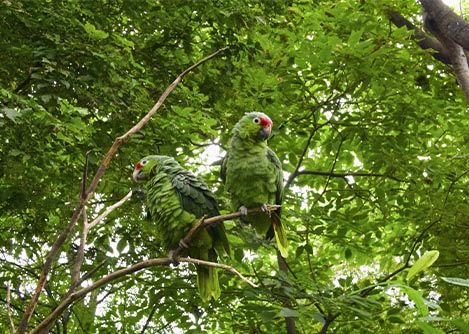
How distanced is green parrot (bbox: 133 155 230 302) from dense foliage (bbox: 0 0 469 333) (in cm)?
104

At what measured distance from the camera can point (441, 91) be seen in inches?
201

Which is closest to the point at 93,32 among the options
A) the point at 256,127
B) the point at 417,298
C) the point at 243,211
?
the point at 256,127

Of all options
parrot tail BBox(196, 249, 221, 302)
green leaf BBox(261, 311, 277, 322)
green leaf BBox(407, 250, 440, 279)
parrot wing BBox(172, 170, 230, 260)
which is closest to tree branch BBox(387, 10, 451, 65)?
green leaf BBox(261, 311, 277, 322)

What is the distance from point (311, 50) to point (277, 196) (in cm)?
188

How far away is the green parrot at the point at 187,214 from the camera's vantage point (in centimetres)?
250

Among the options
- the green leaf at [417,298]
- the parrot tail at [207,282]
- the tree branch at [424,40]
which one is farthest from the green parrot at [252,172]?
the tree branch at [424,40]

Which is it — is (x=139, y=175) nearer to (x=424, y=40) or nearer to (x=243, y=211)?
(x=243, y=211)

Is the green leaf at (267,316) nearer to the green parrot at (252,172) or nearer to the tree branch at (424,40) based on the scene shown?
the green parrot at (252,172)

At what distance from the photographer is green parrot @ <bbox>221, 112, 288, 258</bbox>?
8.61 ft

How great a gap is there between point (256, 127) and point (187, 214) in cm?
55

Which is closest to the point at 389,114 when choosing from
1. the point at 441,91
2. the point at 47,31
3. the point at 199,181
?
the point at 441,91

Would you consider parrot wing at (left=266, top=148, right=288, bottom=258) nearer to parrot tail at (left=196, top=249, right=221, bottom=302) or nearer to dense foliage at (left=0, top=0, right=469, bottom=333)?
parrot tail at (left=196, top=249, right=221, bottom=302)

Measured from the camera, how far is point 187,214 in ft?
8.20

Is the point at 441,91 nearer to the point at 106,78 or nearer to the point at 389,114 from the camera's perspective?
the point at 389,114
